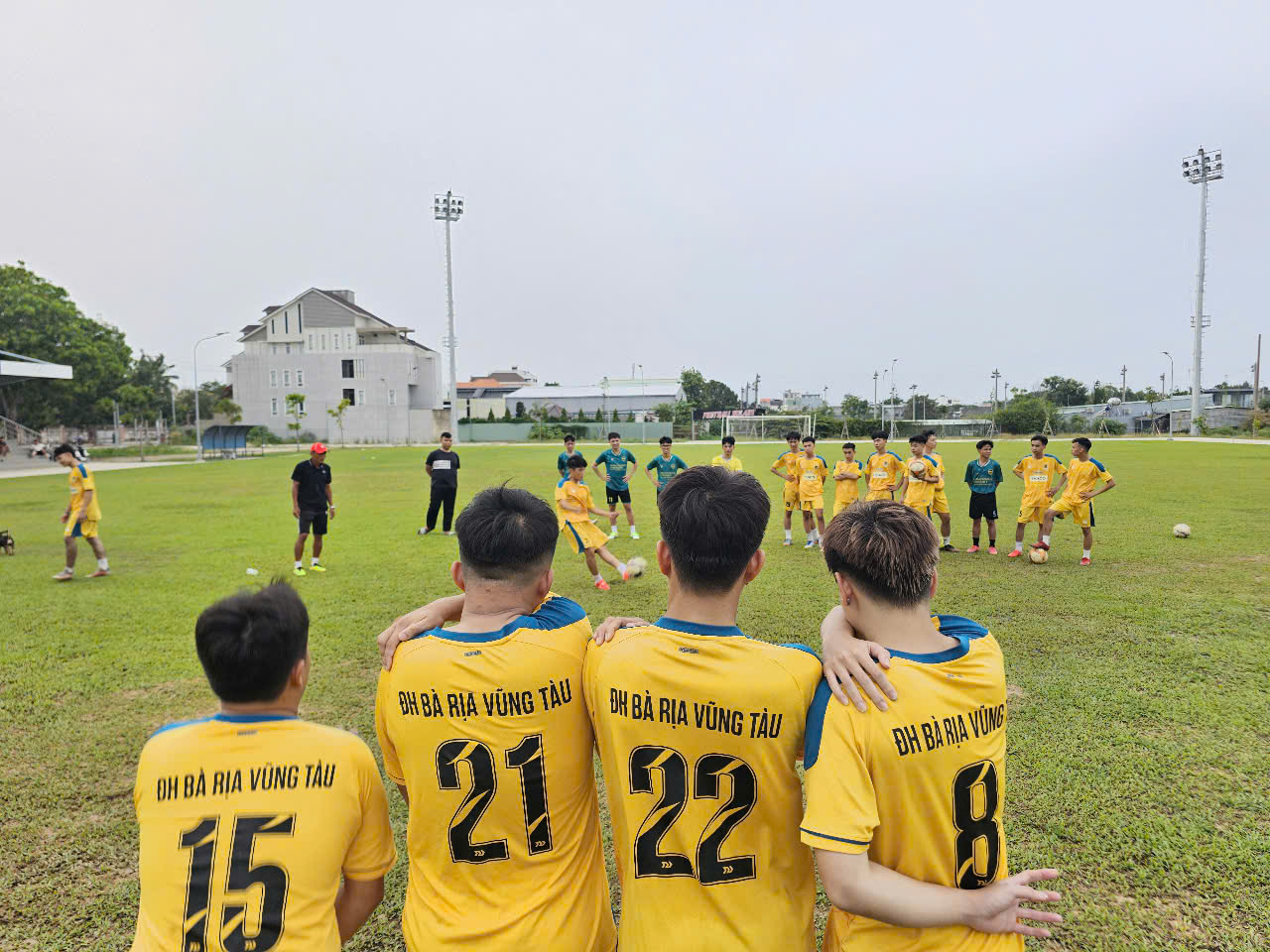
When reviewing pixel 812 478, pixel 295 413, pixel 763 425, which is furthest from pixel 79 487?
pixel 763 425

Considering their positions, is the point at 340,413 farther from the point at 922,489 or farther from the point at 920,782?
the point at 920,782

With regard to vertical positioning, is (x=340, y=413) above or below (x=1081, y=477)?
above

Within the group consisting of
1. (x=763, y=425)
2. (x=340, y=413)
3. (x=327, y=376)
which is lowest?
(x=763, y=425)

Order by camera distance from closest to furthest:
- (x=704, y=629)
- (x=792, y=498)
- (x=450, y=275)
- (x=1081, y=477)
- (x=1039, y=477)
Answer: (x=704, y=629) < (x=1081, y=477) < (x=1039, y=477) < (x=792, y=498) < (x=450, y=275)

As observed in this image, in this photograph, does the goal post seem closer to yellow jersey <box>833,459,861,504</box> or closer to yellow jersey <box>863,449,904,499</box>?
yellow jersey <box>833,459,861,504</box>

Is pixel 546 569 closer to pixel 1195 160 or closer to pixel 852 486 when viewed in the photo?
pixel 852 486

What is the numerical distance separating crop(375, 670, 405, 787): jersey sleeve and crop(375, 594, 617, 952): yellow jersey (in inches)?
0.6

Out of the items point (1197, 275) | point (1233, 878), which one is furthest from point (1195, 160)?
point (1233, 878)

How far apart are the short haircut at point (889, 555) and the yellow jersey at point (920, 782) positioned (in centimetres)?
17

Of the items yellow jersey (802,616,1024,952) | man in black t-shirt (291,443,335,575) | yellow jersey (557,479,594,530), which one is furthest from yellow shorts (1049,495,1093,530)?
man in black t-shirt (291,443,335,575)

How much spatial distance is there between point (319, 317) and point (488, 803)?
236 ft

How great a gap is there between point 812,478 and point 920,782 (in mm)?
11750

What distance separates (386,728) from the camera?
210 centimetres

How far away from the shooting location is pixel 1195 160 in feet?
164
